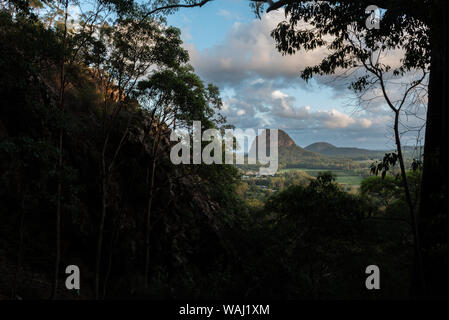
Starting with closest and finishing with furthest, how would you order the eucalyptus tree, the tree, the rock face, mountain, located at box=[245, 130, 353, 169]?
the tree
the eucalyptus tree
the rock face
mountain, located at box=[245, 130, 353, 169]

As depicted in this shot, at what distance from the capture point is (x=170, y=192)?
1141 cm

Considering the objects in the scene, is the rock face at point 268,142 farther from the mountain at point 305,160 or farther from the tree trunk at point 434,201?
the tree trunk at point 434,201

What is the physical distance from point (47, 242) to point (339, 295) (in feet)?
34.7

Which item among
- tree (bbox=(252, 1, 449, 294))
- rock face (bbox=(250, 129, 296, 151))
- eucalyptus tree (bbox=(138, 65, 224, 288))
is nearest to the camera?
tree (bbox=(252, 1, 449, 294))

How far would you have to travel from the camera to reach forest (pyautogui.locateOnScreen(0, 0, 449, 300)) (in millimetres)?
4609

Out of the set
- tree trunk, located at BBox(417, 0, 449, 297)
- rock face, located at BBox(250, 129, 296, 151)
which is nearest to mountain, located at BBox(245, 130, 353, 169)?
rock face, located at BBox(250, 129, 296, 151)

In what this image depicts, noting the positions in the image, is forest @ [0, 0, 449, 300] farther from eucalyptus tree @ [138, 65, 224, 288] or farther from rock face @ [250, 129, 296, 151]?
rock face @ [250, 129, 296, 151]

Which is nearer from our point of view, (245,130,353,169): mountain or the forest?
the forest

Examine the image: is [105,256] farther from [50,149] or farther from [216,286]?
[50,149]

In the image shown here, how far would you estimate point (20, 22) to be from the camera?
611 cm

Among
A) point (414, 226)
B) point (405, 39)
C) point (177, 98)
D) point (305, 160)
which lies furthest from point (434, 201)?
point (305, 160)

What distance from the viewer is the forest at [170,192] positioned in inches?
181

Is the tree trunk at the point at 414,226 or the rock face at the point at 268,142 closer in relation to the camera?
the tree trunk at the point at 414,226

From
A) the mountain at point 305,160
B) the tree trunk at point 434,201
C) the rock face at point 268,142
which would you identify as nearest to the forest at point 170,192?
the tree trunk at point 434,201
